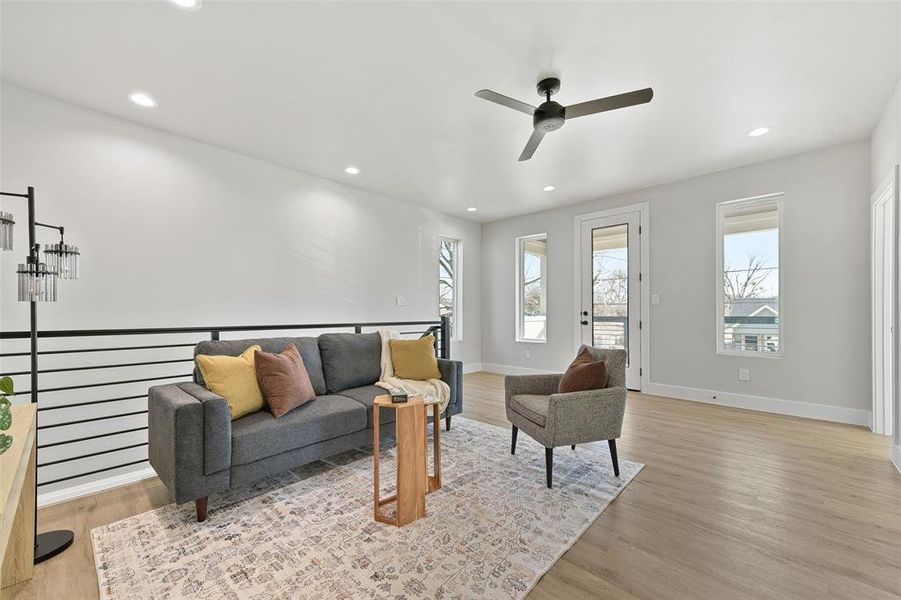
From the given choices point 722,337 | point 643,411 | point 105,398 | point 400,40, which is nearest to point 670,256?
point 722,337

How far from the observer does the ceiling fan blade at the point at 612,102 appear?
215 cm

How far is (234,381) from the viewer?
7.88 ft

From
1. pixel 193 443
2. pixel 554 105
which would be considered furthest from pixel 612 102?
pixel 193 443

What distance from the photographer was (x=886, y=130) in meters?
2.97

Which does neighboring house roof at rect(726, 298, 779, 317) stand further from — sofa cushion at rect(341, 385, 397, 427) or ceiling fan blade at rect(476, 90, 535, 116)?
sofa cushion at rect(341, 385, 397, 427)

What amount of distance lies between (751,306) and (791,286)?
39 centimetres

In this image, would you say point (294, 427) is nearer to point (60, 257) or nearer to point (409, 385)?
point (409, 385)

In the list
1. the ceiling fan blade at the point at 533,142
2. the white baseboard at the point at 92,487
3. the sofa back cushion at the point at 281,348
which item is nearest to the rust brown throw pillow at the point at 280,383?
the sofa back cushion at the point at 281,348

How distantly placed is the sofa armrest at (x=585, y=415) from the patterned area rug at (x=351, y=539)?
300mm

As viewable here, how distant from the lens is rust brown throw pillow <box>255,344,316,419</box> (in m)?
2.46

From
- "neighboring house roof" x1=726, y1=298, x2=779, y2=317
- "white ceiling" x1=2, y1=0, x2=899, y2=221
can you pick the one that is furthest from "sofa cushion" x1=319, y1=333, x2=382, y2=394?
"neighboring house roof" x1=726, y1=298, x2=779, y2=317

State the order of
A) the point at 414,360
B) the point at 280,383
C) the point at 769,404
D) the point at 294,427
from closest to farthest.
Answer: the point at 294,427 → the point at 280,383 → the point at 414,360 → the point at 769,404

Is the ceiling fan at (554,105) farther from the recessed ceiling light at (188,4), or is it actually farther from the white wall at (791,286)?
the white wall at (791,286)

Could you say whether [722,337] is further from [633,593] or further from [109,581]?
[109,581]
